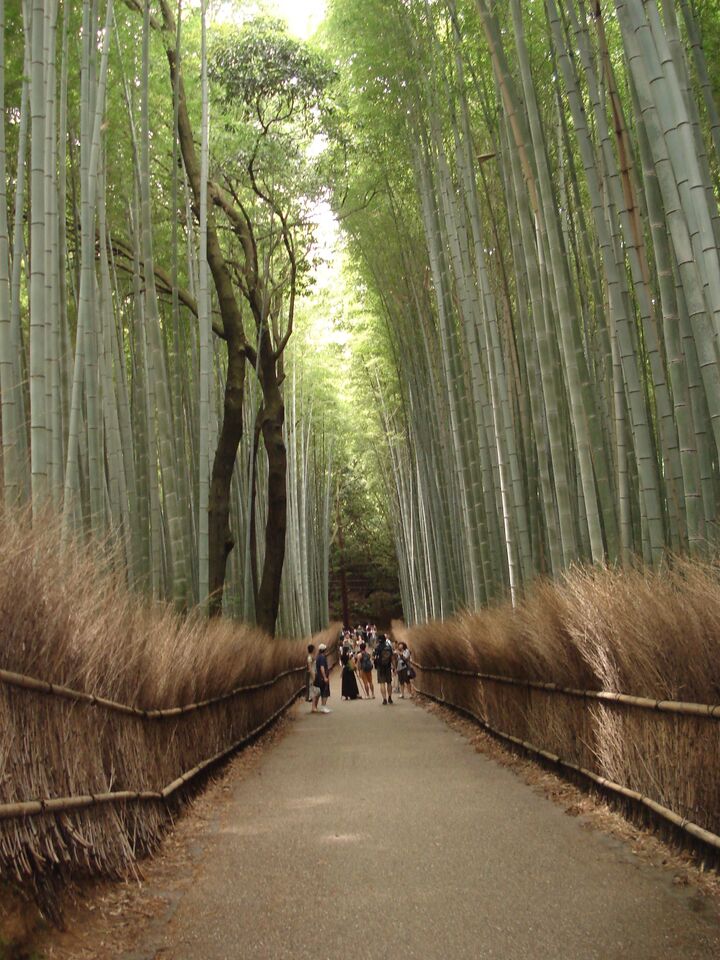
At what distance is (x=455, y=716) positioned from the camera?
30.1ft

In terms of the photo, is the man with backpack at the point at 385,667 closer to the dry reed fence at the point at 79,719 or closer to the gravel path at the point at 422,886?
the gravel path at the point at 422,886

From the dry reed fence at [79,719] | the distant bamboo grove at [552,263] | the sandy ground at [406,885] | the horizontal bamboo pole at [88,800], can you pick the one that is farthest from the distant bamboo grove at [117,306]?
the distant bamboo grove at [552,263]

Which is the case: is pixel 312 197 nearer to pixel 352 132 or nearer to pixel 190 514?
pixel 352 132

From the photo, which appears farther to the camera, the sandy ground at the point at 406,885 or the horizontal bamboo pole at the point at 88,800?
the sandy ground at the point at 406,885

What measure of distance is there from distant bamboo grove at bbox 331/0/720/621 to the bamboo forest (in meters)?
0.03

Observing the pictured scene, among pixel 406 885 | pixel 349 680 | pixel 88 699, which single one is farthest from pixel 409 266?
pixel 406 885

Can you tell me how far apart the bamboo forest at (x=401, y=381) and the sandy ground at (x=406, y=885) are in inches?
3.0

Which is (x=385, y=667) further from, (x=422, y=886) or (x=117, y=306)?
(x=422, y=886)

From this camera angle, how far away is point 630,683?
12.0ft

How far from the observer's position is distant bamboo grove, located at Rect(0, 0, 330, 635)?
423 cm

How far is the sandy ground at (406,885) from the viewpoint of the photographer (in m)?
2.51

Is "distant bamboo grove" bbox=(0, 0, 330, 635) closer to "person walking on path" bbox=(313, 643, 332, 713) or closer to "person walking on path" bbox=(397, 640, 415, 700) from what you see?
"person walking on path" bbox=(313, 643, 332, 713)

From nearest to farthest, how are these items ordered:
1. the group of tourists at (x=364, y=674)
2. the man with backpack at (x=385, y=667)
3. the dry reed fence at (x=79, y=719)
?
1. the dry reed fence at (x=79, y=719)
2. the group of tourists at (x=364, y=674)
3. the man with backpack at (x=385, y=667)

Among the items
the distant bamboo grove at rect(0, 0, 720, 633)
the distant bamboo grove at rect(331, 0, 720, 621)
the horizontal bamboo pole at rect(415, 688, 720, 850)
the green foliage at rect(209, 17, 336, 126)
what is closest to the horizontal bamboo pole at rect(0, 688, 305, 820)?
the distant bamboo grove at rect(0, 0, 720, 633)
